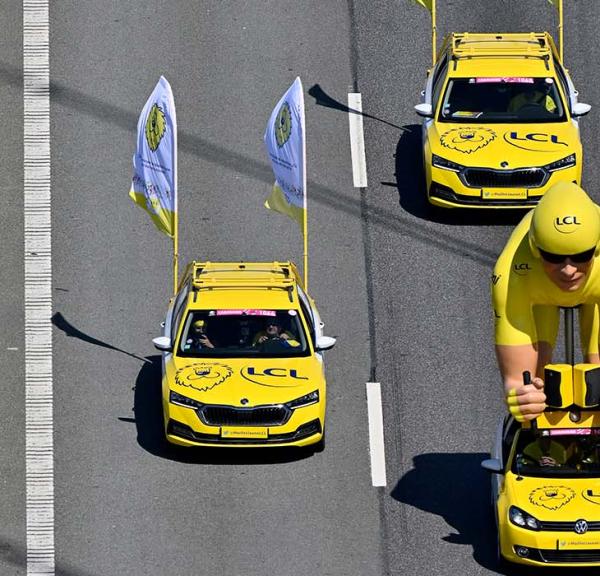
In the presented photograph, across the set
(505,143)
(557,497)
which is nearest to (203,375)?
(557,497)

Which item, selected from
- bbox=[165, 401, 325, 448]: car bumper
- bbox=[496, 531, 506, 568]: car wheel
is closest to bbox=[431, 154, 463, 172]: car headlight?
bbox=[165, 401, 325, 448]: car bumper

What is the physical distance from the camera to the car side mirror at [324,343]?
3262 cm

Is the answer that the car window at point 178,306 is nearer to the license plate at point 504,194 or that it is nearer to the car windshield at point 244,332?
the car windshield at point 244,332

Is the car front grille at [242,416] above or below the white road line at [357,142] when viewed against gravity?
below

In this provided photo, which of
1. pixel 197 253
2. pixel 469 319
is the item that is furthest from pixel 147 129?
pixel 469 319

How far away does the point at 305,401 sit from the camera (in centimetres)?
3189

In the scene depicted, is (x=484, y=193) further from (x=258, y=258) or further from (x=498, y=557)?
(x=498, y=557)

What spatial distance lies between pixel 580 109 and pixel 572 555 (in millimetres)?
9813

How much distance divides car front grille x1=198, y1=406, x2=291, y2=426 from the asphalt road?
84cm

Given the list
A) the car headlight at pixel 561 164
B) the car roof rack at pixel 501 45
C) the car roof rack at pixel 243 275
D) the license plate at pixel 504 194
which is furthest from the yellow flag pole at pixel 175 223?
the car headlight at pixel 561 164

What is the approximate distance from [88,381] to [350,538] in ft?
15.9

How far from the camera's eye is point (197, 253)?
36.8m

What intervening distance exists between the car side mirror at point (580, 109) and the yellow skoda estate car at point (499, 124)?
14 millimetres

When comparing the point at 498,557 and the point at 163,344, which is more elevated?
the point at 163,344
